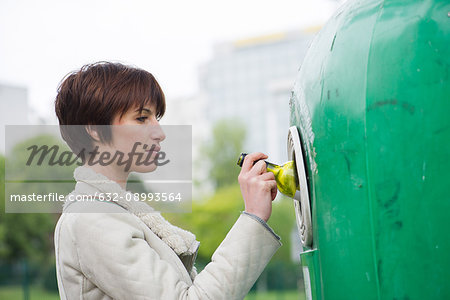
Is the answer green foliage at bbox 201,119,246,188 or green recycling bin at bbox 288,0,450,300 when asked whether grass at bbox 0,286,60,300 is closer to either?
green recycling bin at bbox 288,0,450,300

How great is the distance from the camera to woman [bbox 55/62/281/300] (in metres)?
1.47

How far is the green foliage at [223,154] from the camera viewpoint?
37.2 meters

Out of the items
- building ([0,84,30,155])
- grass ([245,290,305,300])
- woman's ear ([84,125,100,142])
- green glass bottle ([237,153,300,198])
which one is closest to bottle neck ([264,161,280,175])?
green glass bottle ([237,153,300,198])

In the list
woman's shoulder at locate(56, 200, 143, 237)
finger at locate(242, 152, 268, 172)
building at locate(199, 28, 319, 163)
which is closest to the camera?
woman's shoulder at locate(56, 200, 143, 237)

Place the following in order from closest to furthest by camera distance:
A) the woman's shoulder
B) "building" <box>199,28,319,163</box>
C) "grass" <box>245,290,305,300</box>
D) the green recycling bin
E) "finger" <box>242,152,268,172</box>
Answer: the green recycling bin
the woman's shoulder
"finger" <box>242,152,268,172</box>
"grass" <box>245,290,305,300</box>
"building" <box>199,28,319,163</box>

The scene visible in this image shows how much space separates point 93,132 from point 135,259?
17.8 inches

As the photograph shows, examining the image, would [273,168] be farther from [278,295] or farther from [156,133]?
[278,295]

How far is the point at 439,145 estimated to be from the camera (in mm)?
1402

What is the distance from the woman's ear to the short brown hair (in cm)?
1

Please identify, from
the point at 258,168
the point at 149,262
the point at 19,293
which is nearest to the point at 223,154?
the point at 19,293

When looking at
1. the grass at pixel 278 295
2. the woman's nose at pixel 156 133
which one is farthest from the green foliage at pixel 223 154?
the woman's nose at pixel 156 133

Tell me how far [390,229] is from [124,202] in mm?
749

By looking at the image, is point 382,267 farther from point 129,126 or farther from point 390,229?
point 129,126

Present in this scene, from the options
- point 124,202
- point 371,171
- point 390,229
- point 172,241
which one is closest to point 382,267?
point 390,229
